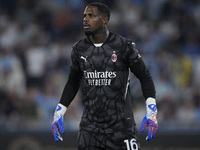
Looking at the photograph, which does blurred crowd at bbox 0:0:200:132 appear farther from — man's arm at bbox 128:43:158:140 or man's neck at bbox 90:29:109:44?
man's neck at bbox 90:29:109:44

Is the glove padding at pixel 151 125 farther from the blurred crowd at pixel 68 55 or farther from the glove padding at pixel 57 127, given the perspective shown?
the blurred crowd at pixel 68 55

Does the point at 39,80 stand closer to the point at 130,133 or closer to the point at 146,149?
the point at 146,149

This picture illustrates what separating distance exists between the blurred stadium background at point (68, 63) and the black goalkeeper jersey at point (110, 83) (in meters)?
3.66

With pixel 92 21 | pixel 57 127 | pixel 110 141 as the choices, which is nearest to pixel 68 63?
pixel 57 127

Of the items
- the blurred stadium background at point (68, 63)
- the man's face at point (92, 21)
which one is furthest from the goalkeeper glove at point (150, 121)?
the blurred stadium background at point (68, 63)

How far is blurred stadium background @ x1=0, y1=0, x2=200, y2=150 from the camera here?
8711 millimetres

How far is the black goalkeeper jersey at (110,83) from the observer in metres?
4.90

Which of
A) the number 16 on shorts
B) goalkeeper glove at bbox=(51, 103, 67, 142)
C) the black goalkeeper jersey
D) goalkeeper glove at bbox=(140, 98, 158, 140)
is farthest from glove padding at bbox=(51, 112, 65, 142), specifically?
goalkeeper glove at bbox=(140, 98, 158, 140)

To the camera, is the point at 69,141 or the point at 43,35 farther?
the point at 43,35

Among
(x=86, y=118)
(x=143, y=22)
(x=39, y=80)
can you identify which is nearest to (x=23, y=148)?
(x=39, y=80)

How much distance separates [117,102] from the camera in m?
4.92

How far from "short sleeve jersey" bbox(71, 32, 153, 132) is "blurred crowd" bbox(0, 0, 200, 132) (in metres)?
3.77

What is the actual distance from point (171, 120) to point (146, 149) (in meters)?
0.71

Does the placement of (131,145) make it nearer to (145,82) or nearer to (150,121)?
(150,121)
